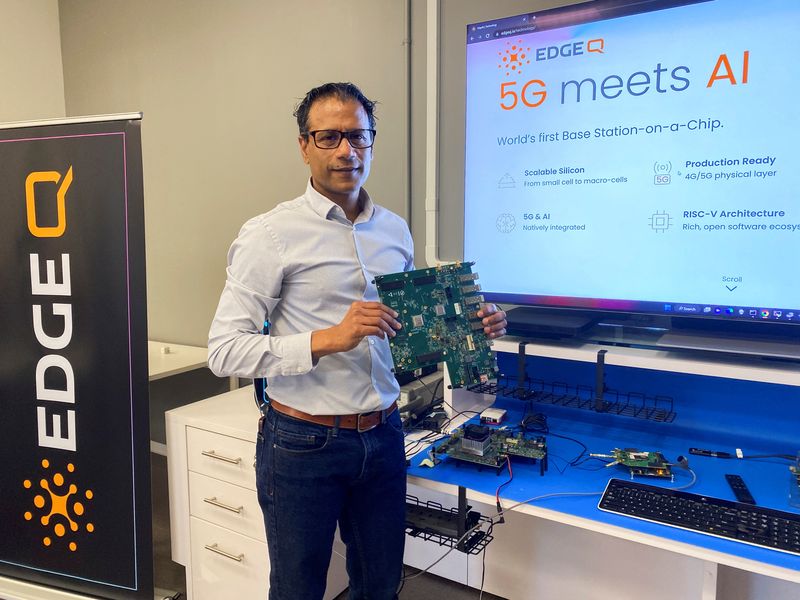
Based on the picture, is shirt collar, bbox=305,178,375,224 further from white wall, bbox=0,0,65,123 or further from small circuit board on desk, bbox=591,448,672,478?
white wall, bbox=0,0,65,123

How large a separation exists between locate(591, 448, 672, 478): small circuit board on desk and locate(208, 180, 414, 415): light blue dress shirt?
685mm

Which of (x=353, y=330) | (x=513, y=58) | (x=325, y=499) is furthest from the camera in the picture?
(x=513, y=58)

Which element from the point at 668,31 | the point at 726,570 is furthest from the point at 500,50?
the point at 726,570

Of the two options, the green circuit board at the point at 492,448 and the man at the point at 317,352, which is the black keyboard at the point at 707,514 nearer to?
the green circuit board at the point at 492,448

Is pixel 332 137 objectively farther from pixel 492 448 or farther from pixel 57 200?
pixel 57 200

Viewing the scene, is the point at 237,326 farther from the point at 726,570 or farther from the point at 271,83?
the point at 271,83

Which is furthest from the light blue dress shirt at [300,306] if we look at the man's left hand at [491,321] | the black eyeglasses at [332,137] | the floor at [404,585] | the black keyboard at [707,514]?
the floor at [404,585]

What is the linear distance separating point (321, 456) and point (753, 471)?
1.17 metres

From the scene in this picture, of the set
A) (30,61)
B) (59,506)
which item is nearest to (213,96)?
(30,61)

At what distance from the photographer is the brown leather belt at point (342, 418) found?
1.36 meters

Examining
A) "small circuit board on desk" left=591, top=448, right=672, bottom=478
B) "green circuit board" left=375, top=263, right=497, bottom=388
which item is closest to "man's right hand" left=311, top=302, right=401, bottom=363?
"green circuit board" left=375, top=263, right=497, bottom=388

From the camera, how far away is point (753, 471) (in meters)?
1.56

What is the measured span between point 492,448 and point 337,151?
0.92 m

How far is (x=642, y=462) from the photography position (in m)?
1.54
